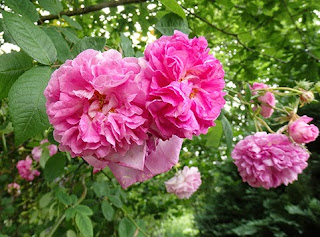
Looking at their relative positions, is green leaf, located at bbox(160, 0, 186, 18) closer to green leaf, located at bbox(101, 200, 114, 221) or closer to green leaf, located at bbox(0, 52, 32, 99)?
green leaf, located at bbox(0, 52, 32, 99)

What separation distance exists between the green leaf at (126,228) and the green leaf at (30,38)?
0.96m

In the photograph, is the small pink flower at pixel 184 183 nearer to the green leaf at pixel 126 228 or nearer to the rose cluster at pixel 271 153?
the green leaf at pixel 126 228

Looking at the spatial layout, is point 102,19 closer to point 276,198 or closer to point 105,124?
point 105,124

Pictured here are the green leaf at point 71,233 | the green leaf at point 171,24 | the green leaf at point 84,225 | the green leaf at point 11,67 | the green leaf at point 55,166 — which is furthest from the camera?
the green leaf at point 55,166

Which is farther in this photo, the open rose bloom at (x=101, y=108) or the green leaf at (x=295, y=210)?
the green leaf at (x=295, y=210)

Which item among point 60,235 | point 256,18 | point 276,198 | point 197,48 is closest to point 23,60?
point 197,48

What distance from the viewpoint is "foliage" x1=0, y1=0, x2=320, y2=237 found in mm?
530

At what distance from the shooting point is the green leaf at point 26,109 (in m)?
0.46

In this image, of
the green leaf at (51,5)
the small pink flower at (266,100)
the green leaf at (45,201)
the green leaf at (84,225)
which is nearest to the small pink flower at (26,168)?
the green leaf at (45,201)

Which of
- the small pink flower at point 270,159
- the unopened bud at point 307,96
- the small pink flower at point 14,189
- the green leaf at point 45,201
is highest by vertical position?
the unopened bud at point 307,96

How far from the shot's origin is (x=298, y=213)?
7.52 feet

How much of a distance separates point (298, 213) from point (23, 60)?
2.31 m

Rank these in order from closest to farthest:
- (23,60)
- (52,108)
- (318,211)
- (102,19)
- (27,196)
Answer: (52,108) < (23,60) < (102,19) < (318,211) < (27,196)

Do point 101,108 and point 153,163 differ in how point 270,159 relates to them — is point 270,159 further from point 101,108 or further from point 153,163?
point 101,108
